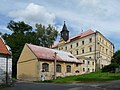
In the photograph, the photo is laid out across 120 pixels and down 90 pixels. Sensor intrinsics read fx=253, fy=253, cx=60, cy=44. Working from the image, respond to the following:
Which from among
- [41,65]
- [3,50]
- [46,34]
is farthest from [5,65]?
[46,34]

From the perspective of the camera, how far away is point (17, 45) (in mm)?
68312

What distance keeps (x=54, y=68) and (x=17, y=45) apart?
1555 cm

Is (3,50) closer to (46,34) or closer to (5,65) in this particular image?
(5,65)

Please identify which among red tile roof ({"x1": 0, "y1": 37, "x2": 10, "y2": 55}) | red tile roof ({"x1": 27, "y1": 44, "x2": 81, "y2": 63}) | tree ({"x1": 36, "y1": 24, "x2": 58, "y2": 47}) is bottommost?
red tile roof ({"x1": 0, "y1": 37, "x2": 10, "y2": 55})

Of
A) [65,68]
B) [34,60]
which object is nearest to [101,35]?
[65,68]

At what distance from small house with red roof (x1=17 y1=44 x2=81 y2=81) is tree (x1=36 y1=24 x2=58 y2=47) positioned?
2144 cm

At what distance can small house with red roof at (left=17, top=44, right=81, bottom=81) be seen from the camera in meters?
54.6

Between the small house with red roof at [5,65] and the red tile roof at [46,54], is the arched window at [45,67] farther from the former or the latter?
the small house with red roof at [5,65]

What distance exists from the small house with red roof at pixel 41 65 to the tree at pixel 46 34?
70.4 feet

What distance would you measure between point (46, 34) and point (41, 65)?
3105 cm

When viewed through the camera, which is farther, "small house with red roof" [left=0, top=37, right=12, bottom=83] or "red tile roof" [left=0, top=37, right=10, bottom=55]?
"red tile roof" [left=0, top=37, right=10, bottom=55]

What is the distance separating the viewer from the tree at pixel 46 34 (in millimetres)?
83562

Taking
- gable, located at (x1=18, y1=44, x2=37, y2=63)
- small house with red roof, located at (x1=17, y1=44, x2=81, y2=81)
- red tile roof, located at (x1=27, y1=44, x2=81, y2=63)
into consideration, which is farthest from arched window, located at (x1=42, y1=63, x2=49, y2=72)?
gable, located at (x1=18, y1=44, x2=37, y2=63)

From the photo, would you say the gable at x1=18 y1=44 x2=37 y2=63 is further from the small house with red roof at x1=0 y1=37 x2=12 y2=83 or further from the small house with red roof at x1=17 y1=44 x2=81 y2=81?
the small house with red roof at x1=0 y1=37 x2=12 y2=83
